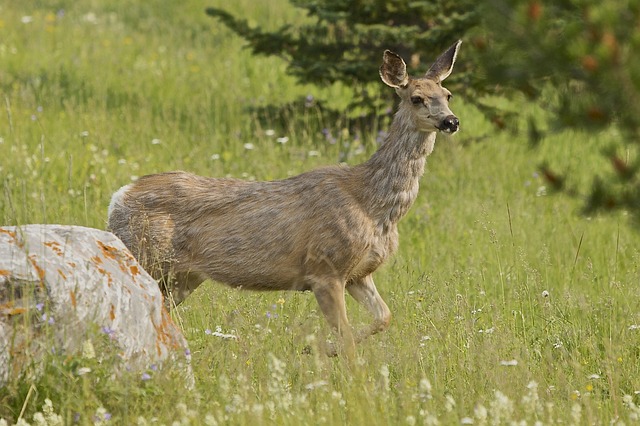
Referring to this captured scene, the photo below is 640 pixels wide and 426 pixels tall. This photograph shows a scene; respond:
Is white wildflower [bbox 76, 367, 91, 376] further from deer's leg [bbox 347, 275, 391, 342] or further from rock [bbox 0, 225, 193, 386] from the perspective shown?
deer's leg [bbox 347, 275, 391, 342]

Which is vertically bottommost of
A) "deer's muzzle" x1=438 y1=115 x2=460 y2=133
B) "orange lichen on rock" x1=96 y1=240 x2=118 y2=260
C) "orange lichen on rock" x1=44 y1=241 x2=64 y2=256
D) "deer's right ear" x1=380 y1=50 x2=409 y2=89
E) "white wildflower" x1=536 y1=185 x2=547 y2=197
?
"white wildflower" x1=536 y1=185 x2=547 y2=197

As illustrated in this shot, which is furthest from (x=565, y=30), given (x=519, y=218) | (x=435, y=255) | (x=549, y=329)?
(x=519, y=218)

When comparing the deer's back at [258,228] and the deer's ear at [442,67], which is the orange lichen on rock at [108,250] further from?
the deer's ear at [442,67]

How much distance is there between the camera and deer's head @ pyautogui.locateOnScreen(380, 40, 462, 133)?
6773 millimetres

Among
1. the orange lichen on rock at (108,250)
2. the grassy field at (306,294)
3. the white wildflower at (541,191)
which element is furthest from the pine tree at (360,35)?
the orange lichen on rock at (108,250)

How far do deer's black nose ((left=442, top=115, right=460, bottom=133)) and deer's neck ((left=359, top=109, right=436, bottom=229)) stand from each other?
29 centimetres

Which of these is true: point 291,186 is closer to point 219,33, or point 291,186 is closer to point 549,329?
point 549,329

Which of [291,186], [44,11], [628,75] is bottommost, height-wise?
[44,11]

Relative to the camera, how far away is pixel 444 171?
10.9 meters

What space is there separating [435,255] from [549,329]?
199 cm

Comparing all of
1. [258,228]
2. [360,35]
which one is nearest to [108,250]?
[258,228]

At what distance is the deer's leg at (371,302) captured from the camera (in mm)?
6777

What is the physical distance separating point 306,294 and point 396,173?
3.93 feet

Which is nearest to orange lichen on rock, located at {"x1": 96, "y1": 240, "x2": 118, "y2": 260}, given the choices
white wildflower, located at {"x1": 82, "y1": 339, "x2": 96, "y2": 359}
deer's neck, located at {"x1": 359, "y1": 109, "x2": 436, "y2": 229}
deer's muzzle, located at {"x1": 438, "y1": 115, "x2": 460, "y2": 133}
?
white wildflower, located at {"x1": 82, "y1": 339, "x2": 96, "y2": 359}
